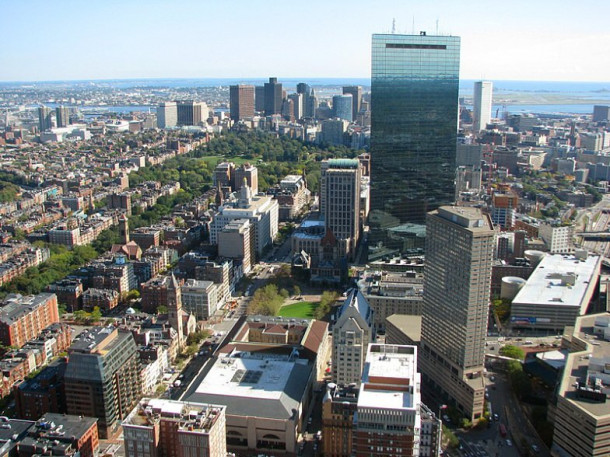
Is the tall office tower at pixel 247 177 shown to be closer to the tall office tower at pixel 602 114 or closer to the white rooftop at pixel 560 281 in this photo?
the white rooftop at pixel 560 281

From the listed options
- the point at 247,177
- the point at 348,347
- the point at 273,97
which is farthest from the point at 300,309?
the point at 273,97

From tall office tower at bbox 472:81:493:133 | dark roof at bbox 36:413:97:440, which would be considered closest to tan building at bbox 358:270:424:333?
dark roof at bbox 36:413:97:440

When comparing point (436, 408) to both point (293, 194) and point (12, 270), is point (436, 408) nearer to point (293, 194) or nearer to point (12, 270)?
point (12, 270)

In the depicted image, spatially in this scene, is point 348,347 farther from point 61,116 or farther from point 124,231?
point 61,116

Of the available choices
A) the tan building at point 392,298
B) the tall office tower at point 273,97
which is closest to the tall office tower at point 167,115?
the tall office tower at point 273,97

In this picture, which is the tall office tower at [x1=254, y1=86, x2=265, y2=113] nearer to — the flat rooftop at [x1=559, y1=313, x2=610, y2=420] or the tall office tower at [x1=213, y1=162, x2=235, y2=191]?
the tall office tower at [x1=213, y1=162, x2=235, y2=191]

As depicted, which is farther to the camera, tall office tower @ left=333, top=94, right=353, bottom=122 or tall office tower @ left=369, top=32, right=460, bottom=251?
tall office tower @ left=333, top=94, right=353, bottom=122

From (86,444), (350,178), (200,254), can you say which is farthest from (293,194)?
(86,444)
